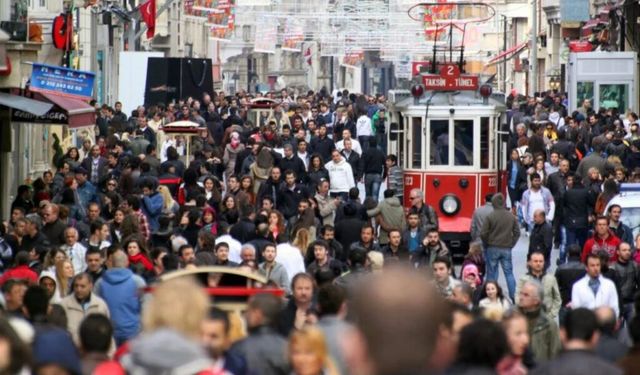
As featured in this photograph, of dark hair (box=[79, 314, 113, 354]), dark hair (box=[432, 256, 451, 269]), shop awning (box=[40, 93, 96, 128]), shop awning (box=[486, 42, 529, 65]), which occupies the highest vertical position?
shop awning (box=[486, 42, 529, 65])

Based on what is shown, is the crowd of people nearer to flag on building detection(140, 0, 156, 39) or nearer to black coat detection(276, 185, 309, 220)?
black coat detection(276, 185, 309, 220)

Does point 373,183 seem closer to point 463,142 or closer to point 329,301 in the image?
point 463,142

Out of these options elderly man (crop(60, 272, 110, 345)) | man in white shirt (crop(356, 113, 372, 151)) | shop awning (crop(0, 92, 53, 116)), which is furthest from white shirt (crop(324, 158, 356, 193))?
man in white shirt (crop(356, 113, 372, 151))

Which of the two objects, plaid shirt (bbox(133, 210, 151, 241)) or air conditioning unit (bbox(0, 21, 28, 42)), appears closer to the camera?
plaid shirt (bbox(133, 210, 151, 241))

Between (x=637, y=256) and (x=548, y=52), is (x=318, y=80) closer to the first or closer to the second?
(x=548, y=52)

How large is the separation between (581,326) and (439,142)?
54.9ft

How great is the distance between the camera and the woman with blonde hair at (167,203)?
73.8 feet

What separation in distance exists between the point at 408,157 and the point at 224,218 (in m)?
4.82

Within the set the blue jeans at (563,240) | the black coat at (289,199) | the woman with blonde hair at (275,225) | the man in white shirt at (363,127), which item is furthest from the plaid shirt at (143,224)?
the man in white shirt at (363,127)

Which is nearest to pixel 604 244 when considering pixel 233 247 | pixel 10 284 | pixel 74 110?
pixel 233 247

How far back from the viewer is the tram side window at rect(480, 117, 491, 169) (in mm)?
25719

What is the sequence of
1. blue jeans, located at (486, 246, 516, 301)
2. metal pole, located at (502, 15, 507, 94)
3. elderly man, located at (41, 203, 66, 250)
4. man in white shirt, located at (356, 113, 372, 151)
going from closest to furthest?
elderly man, located at (41, 203, 66, 250) < blue jeans, located at (486, 246, 516, 301) < man in white shirt, located at (356, 113, 372, 151) < metal pole, located at (502, 15, 507, 94)

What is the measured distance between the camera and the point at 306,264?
17688 millimetres

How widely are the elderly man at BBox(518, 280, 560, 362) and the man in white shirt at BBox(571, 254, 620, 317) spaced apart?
102 inches
